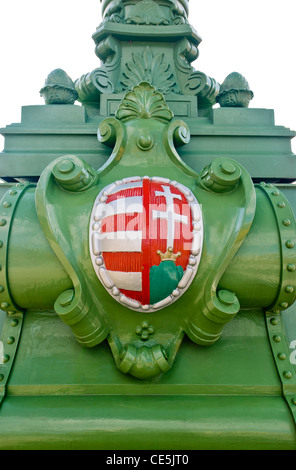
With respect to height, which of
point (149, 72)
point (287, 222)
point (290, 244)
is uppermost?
point (149, 72)

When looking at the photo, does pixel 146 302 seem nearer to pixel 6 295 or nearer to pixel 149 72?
pixel 6 295

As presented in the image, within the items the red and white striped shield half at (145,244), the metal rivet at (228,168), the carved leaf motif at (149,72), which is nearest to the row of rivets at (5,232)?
the red and white striped shield half at (145,244)

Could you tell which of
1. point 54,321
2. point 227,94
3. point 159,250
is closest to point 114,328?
point 54,321

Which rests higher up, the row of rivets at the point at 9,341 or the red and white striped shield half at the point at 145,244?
the red and white striped shield half at the point at 145,244

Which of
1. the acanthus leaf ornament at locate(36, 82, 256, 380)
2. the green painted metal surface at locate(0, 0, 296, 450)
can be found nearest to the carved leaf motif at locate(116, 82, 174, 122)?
the green painted metal surface at locate(0, 0, 296, 450)

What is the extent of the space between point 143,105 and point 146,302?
1.04 meters

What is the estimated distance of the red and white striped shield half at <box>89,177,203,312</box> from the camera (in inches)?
58.2

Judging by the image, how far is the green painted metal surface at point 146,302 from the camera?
148 centimetres

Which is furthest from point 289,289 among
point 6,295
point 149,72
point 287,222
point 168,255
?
point 149,72

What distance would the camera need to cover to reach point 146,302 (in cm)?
154

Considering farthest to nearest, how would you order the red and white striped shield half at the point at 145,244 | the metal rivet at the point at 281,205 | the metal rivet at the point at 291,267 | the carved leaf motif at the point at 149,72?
1. the carved leaf motif at the point at 149,72
2. the metal rivet at the point at 281,205
3. the metal rivet at the point at 291,267
4. the red and white striped shield half at the point at 145,244

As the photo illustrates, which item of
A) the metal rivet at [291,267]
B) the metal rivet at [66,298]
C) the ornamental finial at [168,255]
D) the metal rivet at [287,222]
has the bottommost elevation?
the metal rivet at [66,298]

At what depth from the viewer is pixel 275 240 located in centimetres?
162

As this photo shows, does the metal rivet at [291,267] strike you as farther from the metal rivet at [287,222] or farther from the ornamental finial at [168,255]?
the ornamental finial at [168,255]
